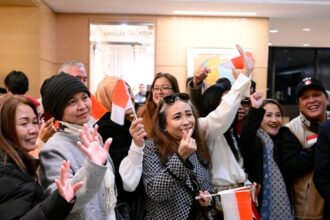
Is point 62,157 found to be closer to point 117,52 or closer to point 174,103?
point 174,103

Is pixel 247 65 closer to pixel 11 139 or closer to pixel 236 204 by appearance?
pixel 236 204

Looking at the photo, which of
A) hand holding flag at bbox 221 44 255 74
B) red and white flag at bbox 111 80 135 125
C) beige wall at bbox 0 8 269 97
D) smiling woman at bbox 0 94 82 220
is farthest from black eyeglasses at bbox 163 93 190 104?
beige wall at bbox 0 8 269 97

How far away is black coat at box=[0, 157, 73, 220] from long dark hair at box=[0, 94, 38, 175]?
0.05 m

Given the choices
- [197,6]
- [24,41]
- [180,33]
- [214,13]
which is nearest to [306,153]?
[197,6]

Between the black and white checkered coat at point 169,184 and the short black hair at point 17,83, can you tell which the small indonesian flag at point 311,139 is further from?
the short black hair at point 17,83

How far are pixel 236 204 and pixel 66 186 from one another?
89 centimetres

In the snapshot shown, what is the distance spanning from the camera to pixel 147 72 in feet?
21.3

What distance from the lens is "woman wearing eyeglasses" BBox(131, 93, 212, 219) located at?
1708 mm

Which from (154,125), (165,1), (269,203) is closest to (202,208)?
(154,125)

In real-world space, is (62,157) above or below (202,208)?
above

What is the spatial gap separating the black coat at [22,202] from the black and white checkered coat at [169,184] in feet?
1.87

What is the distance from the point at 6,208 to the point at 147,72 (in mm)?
5413

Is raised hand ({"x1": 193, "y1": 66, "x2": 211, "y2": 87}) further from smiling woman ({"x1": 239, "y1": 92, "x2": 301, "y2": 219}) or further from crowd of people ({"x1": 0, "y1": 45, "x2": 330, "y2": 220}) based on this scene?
smiling woman ({"x1": 239, "y1": 92, "x2": 301, "y2": 219})

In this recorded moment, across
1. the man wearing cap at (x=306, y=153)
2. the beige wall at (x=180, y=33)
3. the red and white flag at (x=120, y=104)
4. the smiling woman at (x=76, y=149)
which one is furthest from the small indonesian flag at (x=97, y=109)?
the beige wall at (x=180, y=33)
